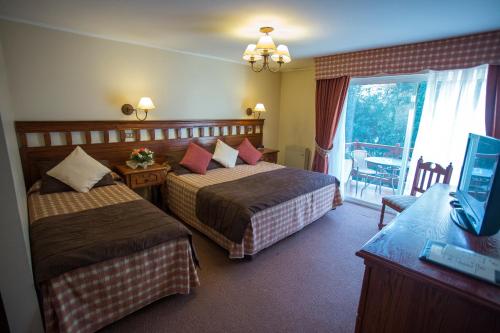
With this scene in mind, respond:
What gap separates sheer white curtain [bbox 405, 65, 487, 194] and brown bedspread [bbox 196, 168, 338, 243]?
1464mm

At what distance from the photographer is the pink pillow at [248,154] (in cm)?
413

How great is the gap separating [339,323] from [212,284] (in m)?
1.09

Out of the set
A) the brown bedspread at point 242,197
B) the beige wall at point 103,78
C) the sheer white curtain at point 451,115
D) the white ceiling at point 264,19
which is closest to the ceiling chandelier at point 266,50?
the white ceiling at point 264,19

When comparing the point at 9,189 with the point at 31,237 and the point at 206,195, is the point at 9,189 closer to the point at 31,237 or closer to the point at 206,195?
the point at 31,237

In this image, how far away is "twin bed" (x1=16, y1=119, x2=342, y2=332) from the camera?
5.02ft

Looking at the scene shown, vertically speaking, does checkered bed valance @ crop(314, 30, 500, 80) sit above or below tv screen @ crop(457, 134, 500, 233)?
above

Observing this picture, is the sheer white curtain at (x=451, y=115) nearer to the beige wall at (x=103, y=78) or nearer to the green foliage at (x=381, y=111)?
the green foliage at (x=381, y=111)

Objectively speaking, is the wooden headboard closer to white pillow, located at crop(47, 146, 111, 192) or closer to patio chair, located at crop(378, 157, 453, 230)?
white pillow, located at crop(47, 146, 111, 192)

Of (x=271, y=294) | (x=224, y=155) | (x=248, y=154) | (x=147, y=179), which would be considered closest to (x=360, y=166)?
(x=248, y=154)

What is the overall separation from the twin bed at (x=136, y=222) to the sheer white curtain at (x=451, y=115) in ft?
4.44

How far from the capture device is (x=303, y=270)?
2396 mm

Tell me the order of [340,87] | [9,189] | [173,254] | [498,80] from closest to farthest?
[9,189] < [173,254] < [498,80] < [340,87]

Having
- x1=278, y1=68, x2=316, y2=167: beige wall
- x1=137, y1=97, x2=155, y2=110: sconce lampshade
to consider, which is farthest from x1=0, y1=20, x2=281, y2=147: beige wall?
x1=278, y1=68, x2=316, y2=167: beige wall

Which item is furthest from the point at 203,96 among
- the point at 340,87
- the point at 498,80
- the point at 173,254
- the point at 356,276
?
the point at 498,80
